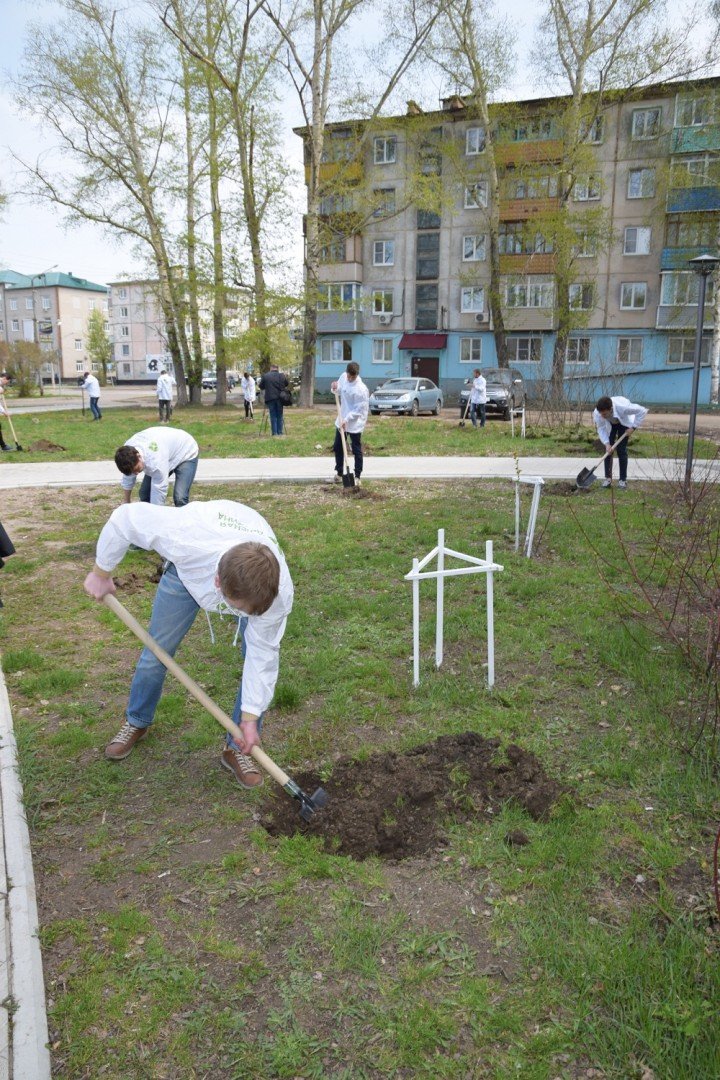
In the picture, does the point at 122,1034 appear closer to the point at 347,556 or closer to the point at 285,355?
the point at 347,556

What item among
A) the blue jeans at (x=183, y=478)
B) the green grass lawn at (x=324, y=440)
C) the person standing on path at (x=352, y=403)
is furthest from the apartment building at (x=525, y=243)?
the blue jeans at (x=183, y=478)

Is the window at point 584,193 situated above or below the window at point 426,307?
above

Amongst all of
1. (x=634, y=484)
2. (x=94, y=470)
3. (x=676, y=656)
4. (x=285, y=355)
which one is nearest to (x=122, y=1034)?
(x=676, y=656)

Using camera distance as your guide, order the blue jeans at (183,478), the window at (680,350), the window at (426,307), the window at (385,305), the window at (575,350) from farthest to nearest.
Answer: the window at (385,305) < the window at (426,307) < the window at (575,350) < the window at (680,350) < the blue jeans at (183,478)

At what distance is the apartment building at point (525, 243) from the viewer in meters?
31.3

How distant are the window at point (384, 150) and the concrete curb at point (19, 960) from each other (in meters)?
40.8

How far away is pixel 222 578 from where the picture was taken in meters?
2.81

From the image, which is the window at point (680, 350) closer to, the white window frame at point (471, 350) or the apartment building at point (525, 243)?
the apartment building at point (525, 243)

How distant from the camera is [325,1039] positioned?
7.75 feet

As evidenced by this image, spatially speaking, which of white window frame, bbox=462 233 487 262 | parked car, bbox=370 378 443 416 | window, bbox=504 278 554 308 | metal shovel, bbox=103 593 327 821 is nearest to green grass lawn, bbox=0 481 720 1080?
metal shovel, bbox=103 593 327 821

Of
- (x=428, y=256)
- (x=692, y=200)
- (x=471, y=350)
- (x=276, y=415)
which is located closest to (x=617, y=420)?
(x=276, y=415)

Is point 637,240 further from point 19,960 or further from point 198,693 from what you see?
point 19,960

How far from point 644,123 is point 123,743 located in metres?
38.7

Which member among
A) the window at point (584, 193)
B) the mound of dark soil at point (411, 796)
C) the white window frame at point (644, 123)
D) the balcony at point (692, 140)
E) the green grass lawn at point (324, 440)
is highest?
the white window frame at point (644, 123)
